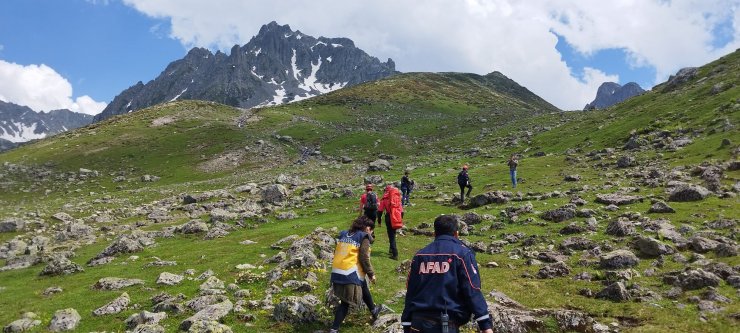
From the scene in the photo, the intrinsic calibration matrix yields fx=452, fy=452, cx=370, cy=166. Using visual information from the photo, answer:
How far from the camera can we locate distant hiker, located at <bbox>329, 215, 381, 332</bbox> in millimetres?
13891

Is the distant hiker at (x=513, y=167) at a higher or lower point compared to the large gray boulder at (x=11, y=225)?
higher

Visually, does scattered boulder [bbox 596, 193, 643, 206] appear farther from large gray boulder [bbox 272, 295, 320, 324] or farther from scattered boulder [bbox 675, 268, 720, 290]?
large gray boulder [bbox 272, 295, 320, 324]

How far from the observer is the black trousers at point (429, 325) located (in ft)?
26.4

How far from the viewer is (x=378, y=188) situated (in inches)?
2090

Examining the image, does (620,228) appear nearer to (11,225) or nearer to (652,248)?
(652,248)

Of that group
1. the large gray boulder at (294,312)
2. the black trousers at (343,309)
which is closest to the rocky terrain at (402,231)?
the large gray boulder at (294,312)

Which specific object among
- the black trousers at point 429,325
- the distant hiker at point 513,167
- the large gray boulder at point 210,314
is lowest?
the large gray boulder at point 210,314

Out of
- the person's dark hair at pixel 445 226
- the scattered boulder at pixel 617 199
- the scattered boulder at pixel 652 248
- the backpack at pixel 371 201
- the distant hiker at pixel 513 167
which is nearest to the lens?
the person's dark hair at pixel 445 226

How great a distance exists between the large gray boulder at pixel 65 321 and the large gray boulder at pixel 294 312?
769 cm

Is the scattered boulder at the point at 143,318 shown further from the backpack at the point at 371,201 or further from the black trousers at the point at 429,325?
the backpack at the point at 371,201

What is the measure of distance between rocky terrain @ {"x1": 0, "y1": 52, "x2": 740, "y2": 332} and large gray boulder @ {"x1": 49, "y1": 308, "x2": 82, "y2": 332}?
0.24ft

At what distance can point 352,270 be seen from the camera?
13984 millimetres

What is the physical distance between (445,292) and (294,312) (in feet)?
28.5

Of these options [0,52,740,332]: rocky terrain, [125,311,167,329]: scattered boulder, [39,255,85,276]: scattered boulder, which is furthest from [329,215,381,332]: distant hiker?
[39,255,85,276]: scattered boulder
